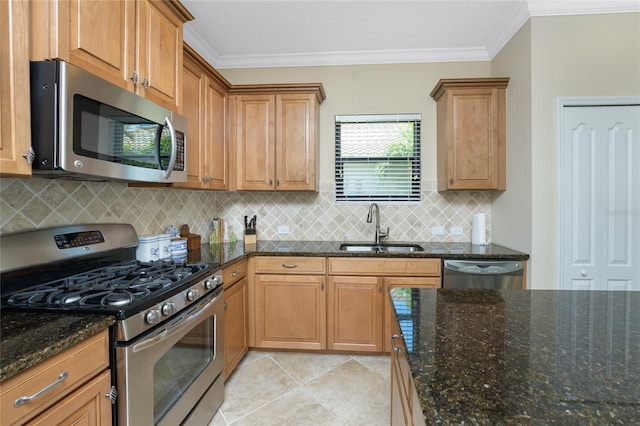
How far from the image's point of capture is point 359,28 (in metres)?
2.65

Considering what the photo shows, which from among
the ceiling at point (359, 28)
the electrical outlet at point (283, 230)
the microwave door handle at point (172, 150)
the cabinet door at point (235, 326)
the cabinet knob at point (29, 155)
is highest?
the ceiling at point (359, 28)

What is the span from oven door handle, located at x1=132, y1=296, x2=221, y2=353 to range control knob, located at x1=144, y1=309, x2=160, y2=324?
7 cm

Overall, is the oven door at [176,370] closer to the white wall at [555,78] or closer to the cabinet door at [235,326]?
the cabinet door at [235,326]

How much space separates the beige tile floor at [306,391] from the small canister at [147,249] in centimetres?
109

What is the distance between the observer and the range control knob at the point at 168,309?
1342 mm

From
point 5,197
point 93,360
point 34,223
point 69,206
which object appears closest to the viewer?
point 93,360

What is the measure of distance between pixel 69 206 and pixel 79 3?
3.21 feet

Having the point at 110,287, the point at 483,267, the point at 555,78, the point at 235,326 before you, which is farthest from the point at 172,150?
the point at 555,78

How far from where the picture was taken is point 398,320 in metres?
1.10

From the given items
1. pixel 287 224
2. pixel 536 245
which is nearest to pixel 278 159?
pixel 287 224

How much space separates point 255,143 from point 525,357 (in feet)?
8.51

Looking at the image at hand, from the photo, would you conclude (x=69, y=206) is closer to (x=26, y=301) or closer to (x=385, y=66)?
(x=26, y=301)

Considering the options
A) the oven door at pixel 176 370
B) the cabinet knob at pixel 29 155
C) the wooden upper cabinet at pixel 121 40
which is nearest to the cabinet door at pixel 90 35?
the wooden upper cabinet at pixel 121 40

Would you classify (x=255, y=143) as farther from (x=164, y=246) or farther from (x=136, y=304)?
(x=136, y=304)
